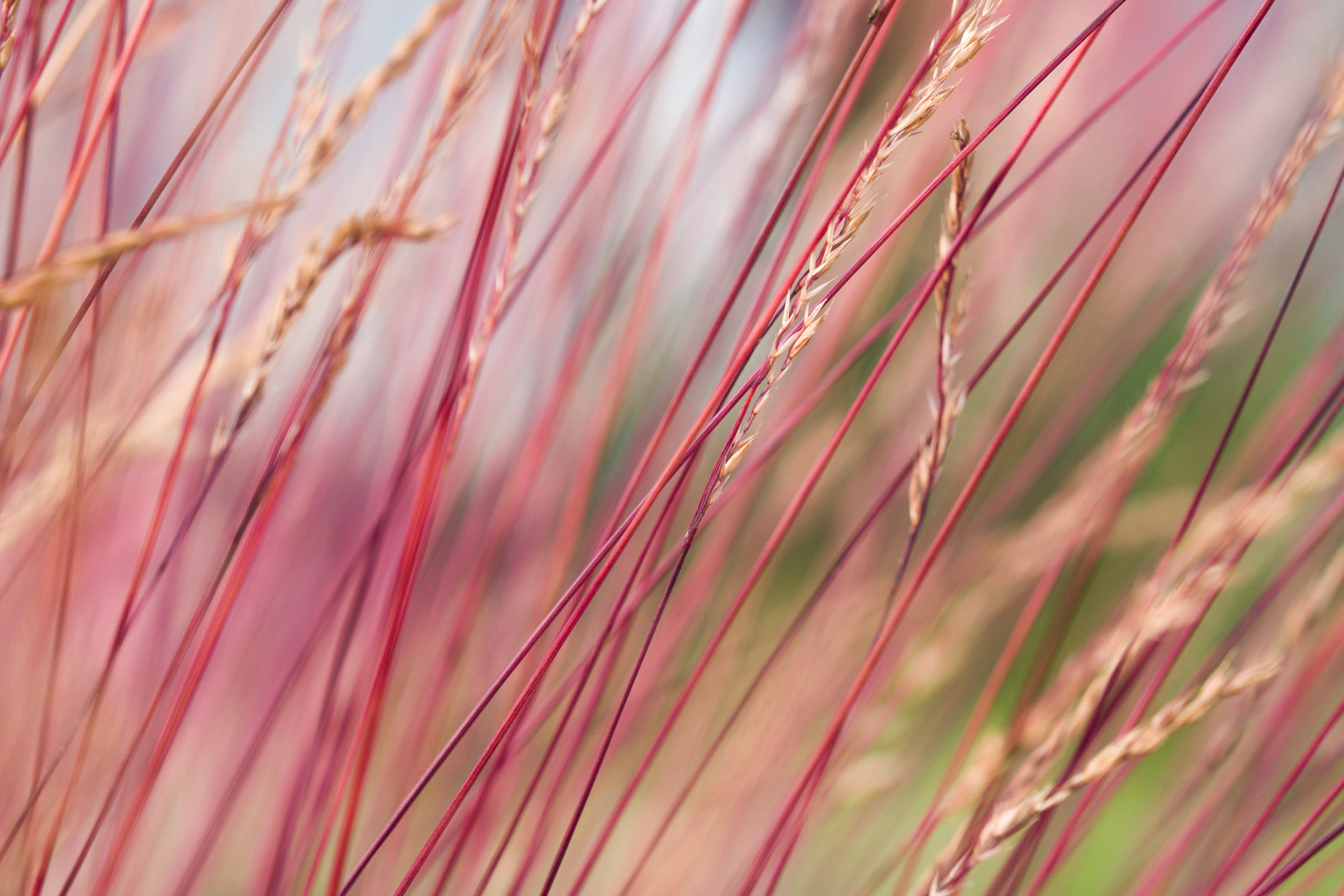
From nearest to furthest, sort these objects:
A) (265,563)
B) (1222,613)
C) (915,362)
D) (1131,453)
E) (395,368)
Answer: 1. (1131,453)
2. (395,368)
3. (915,362)
4. (265,563)
5. (1222,613)

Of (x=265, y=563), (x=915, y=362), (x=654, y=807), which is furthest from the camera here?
(x=265, y=563)

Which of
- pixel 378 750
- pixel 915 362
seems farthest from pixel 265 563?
pixel 915 362

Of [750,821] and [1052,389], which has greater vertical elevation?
[1052,389]

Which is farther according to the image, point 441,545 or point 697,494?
point 697,494

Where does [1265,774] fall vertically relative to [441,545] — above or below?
below

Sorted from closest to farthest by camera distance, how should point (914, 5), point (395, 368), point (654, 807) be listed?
point (395, 368) → point (654, 807) → point (914, 5)

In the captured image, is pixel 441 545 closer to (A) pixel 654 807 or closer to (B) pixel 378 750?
(B) pixel 378 750

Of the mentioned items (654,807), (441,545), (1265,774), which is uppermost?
(441,545)

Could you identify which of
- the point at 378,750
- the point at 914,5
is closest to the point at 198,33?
the point at 378,750

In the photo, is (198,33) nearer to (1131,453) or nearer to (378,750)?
(378,750)
